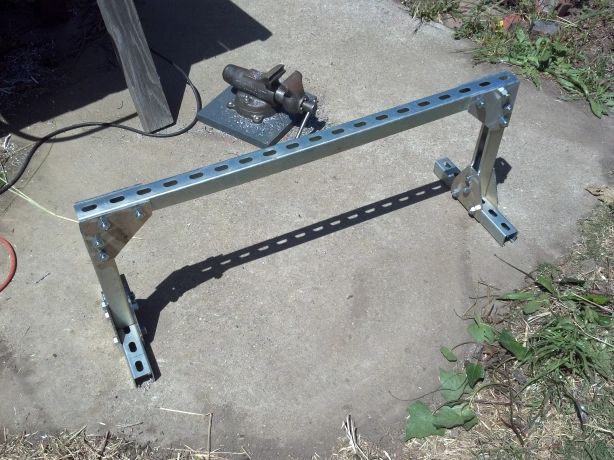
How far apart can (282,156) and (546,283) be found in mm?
1323

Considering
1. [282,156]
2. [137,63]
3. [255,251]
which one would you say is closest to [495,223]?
[255,251]

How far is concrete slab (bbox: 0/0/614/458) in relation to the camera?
2521mm

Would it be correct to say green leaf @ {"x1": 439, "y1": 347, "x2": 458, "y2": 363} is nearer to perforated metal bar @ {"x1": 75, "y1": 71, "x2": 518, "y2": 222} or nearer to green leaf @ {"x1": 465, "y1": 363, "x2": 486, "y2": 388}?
green leaf @ {"x1": 465, "y1": 363, "x2": 486, "y2": 388}

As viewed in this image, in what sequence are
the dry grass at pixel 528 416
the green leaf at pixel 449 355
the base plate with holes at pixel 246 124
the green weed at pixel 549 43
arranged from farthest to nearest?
the green weed at pixel 549 43, the base plate with holes at pixel 246 124, the green leaf at pixel 449 355, the dry grass at pixel 528 416

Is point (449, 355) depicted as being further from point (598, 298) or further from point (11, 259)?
point (11, 259)

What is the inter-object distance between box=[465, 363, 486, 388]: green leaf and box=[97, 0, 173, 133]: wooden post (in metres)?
2.02

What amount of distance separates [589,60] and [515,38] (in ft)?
1.50

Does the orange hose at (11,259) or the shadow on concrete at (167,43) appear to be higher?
the shadow on concrete at (167,43)

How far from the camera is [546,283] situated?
2.82 metres

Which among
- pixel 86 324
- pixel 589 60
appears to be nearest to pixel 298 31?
pixel 589 60

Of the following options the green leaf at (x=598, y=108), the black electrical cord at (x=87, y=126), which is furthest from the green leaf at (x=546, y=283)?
the black electrical cord at (x=87, y=126)

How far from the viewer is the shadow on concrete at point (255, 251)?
2.78 meters

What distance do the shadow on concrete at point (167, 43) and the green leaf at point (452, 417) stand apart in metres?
2.11

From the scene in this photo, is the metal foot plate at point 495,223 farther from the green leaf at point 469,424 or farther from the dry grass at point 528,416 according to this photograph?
the green leaf at point 469,424
